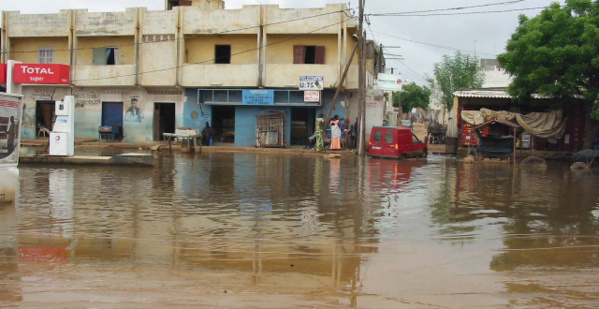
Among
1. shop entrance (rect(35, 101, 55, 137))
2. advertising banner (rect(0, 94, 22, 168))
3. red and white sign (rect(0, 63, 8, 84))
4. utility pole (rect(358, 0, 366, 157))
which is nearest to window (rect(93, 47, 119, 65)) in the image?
shop entrance (rect(35, 101, 55, 137))

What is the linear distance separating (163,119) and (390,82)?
48.1 ft

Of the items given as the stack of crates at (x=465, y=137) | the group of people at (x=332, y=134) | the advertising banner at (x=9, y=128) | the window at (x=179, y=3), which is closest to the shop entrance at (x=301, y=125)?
the group of people at (x=332, y=134)

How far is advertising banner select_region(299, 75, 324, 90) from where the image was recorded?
30.6 m

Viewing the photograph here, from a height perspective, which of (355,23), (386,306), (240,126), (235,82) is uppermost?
(355,23)

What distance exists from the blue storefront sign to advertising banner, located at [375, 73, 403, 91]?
6.18 metres

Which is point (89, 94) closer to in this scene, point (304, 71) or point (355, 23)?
point (304, 71)

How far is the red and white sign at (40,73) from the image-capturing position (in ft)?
108

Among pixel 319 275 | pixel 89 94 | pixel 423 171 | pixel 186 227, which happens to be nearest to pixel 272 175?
pixel 423 171

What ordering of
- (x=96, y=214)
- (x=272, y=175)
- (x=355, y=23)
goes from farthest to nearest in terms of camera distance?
(x=355, y=23) → (x=272, y=175) → (x=96, y=214)

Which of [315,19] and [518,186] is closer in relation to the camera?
[518,186]

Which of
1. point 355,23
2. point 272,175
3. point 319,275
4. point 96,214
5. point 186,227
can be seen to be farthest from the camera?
point 355,23

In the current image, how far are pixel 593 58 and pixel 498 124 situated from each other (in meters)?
5.44

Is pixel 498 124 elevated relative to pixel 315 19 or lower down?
lower down

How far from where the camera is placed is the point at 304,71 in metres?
31.1
